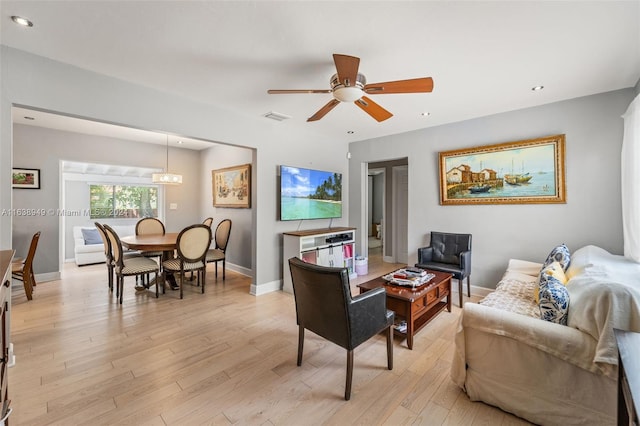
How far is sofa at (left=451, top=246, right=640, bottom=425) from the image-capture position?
4.74ft

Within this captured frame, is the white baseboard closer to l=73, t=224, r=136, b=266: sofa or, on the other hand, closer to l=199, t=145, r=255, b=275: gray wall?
l=199, t=145, r=255, b=275: gray wall

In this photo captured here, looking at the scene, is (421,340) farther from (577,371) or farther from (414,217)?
(414,217)

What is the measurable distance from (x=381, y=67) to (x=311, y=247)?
8.74 feet

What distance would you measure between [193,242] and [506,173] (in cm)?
453

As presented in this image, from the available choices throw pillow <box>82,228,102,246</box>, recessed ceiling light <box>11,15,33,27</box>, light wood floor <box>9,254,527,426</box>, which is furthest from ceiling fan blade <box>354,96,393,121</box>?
throw pillow <box>82,228,102,246</box>

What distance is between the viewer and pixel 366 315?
6.21 feet

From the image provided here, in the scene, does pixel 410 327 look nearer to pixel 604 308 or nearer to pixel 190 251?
pixel 604 308

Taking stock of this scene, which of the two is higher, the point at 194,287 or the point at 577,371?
the point at 577,371

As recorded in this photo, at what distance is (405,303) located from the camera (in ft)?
8.14

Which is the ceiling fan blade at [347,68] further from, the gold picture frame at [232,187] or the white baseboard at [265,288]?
the gold picture frame at [232,187]

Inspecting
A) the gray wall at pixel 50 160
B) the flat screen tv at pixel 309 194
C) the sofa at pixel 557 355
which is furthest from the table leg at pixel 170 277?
the sofa at pixel 557 355

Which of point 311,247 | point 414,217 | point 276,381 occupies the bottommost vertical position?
point 276,381

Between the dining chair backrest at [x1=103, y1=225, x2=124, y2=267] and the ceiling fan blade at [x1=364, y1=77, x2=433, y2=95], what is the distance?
363 cm

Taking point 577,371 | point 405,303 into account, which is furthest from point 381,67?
point 577,371
